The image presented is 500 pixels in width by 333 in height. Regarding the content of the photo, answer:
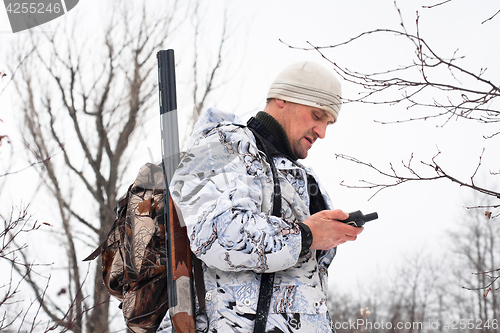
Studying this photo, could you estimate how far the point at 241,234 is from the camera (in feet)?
5.40

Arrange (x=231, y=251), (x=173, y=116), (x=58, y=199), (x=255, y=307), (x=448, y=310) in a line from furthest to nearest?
1. (x=448, y=310)
2. (x=58, y=199)
3. (x=173, y=116)
4. (x=255, y=307)
5. (x=231, y=251)

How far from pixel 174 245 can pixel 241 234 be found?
1.38 feet

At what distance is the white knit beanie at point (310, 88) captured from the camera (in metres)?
2.29

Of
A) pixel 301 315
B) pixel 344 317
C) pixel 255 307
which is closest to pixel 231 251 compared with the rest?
pixel 255 307

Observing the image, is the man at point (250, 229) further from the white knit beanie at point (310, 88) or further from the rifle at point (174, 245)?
the white knit beanie at point (310, 88)

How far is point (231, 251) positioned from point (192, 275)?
1.28 ft

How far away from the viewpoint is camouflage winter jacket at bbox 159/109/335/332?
1.66 meters

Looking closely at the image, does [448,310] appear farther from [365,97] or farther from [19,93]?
[365,97]

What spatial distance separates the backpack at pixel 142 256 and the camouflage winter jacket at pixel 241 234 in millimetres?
133

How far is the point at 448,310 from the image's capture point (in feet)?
69.3

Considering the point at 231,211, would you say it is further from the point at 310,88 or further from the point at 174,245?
the point at 310,88

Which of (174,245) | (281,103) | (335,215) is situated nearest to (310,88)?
(281,103)
